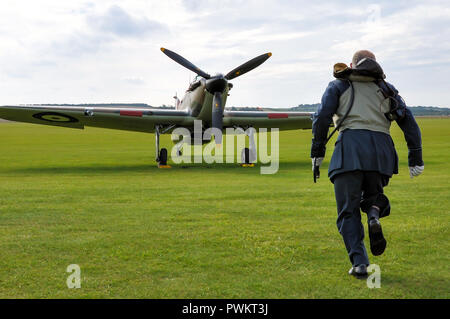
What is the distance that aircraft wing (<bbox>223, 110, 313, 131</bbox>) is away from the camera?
18.7 metres

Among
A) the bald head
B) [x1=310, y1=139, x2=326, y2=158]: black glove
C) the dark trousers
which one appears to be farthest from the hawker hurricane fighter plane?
the dark trousers

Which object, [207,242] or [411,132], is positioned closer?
[411,132]

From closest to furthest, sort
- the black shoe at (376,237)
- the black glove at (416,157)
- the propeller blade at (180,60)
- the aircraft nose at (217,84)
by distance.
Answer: the black shoe at (376,237), the black glove at (416,157), the aircraft nose at (217,84), the propeller blade at (180,60)

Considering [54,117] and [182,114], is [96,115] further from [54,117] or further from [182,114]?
[182,114]

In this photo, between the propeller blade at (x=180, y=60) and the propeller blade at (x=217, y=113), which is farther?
the propeller blade at (x=180, y=60)

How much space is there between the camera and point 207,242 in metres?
5.93

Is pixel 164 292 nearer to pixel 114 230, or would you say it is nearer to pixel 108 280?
pixel 108 280

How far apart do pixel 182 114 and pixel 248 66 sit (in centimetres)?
285

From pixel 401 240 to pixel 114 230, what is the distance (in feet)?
11.7

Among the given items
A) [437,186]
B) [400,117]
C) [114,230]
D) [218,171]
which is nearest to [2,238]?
[114,230]

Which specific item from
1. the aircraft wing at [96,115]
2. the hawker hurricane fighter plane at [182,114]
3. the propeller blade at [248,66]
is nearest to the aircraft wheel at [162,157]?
the hawker hurricane fighter plane at [182,114]

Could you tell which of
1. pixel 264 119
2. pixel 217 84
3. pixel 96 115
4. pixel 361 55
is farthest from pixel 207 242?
pixel 264 119

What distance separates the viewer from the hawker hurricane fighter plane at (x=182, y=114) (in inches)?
664

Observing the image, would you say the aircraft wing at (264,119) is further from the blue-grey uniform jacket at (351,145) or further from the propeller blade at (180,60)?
the blue-grey uniform jacket at (351,145)
